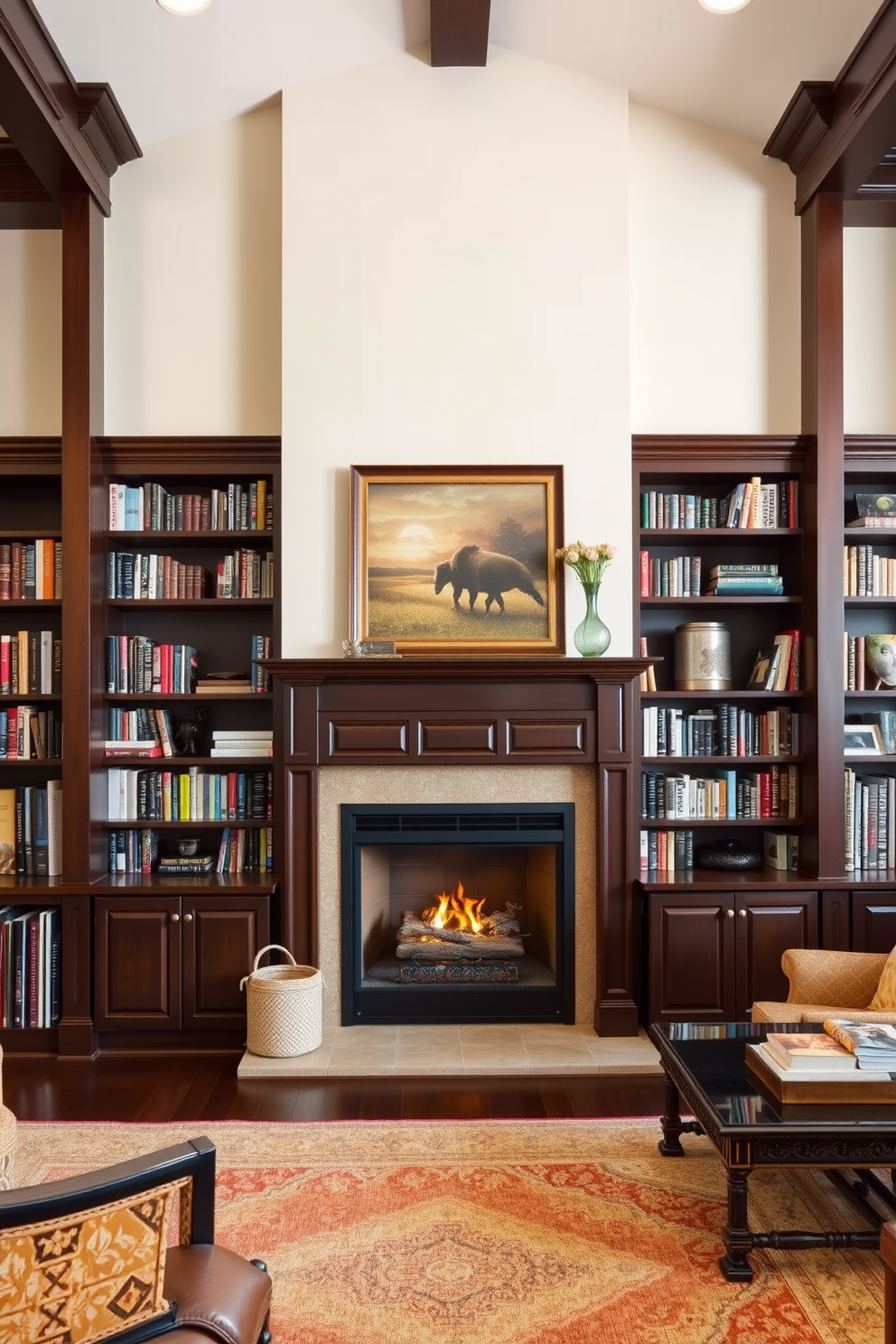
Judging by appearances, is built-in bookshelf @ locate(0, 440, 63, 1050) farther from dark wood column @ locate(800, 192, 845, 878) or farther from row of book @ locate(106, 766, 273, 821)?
dark wood column @ locate(800, 192, 845, 878)

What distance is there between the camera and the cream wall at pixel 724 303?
Answer: 4.36m

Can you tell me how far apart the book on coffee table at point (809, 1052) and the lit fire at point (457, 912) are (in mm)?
1969

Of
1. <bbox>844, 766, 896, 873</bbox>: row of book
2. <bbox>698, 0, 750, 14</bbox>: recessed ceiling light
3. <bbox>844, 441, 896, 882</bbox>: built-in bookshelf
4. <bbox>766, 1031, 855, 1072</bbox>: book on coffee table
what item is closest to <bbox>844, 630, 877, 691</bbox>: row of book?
<bbox>844, 441, 896, 882</bbox>: built-in bookshelf

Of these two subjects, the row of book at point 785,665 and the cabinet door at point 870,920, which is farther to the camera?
the row of book at point 785,665

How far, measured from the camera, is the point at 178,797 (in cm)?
430

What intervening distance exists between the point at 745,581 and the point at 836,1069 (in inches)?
92.2

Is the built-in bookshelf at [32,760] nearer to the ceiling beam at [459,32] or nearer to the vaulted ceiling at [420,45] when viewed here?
the vaulted ceiling at [420,45]

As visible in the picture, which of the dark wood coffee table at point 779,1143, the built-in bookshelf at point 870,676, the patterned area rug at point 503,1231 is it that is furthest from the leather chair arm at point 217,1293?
the built-in bookshelf at point 870,676

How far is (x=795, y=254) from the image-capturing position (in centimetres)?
438

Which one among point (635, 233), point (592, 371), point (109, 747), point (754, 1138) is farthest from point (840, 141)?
point (109, 747)

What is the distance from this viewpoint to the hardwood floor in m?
3.35

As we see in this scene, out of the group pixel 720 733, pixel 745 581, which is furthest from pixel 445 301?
pixel 720 733

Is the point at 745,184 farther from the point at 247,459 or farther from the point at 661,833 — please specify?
the point at 661,833

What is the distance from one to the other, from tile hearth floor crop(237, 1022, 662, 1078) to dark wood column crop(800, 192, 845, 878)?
118 cm
